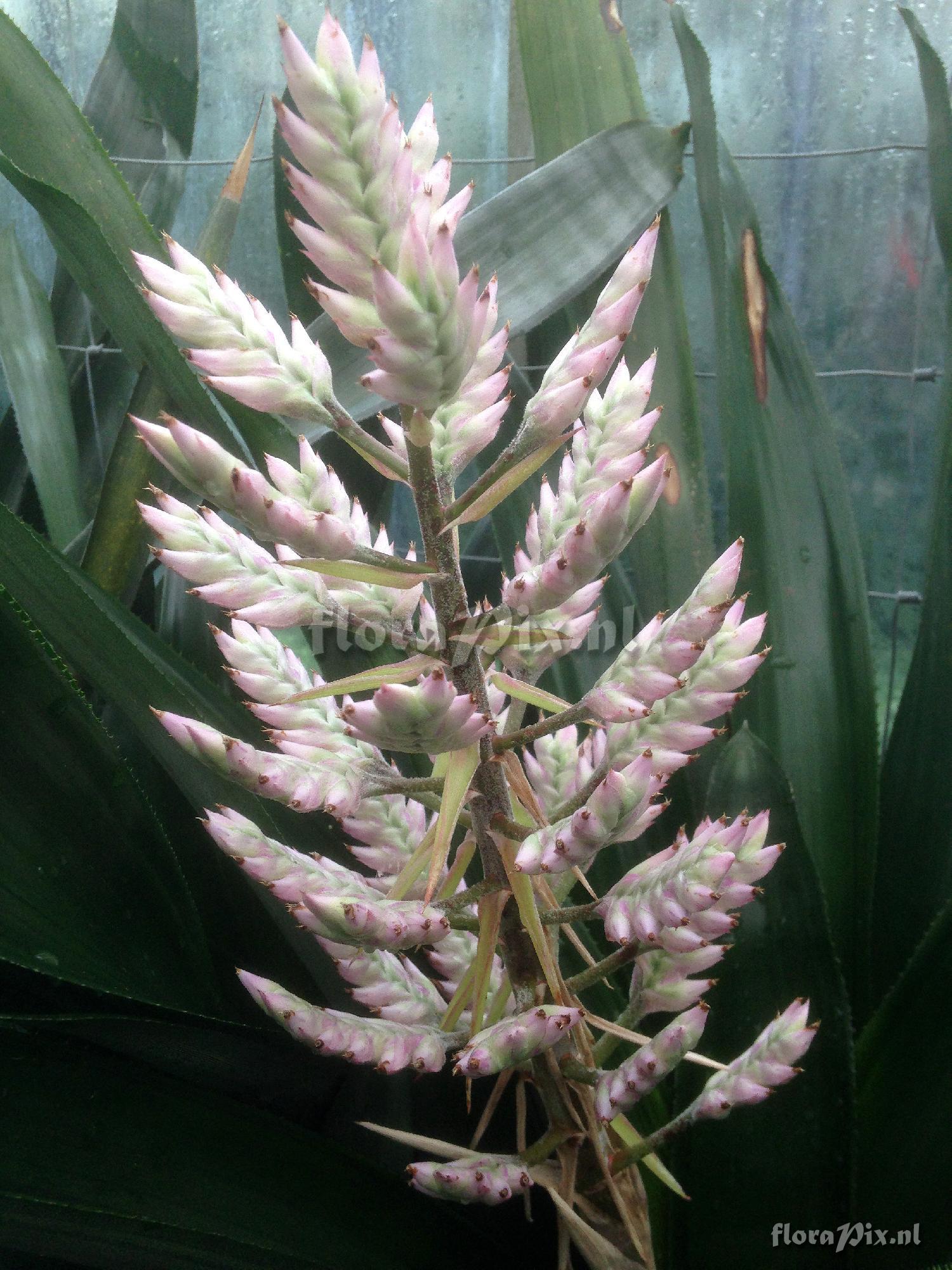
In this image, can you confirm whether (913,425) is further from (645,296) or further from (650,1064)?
(650,1064)

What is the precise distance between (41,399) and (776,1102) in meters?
0.80

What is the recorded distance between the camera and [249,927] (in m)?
0.64

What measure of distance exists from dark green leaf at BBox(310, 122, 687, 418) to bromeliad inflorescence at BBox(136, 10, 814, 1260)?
0.32 meters

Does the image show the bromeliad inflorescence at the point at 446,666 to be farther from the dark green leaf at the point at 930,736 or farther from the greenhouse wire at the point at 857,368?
the greenhouse wire at the point at 857,368

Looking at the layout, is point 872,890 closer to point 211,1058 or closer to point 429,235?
point 211,1058

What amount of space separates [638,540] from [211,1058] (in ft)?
1.42

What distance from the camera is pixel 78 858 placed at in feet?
1.66

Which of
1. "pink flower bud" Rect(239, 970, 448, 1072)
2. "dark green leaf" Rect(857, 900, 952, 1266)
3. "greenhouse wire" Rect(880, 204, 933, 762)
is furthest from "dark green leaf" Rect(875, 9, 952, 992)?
"greenhouse wire" Rect(880, 204, 933, 762)

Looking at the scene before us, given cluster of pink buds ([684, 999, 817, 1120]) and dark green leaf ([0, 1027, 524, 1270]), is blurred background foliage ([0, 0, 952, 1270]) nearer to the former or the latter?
dark green leaf ([0, 1027, 524, 1270])

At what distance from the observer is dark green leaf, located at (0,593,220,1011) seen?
19.0 inches

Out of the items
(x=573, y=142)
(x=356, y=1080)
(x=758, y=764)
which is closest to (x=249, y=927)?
(x=356, y=1080)

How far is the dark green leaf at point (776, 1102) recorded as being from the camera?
0.50 meters

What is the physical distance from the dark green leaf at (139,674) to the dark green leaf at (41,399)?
0.28 metres

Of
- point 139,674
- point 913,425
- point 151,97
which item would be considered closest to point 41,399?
point 151,97
